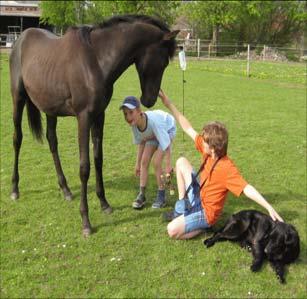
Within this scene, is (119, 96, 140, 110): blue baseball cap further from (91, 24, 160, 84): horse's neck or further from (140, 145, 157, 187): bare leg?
(140, 145, 157, 187): bare leg

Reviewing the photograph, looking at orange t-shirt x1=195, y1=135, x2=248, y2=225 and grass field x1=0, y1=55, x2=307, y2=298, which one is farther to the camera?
orange t-shirt x1=195, y1=135, x2=248, y2=225

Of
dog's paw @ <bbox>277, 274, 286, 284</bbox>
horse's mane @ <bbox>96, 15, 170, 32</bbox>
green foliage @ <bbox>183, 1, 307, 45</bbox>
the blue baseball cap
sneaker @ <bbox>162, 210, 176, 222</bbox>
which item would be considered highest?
green foliage @ <bbox>183, 1, 307, 45</bbox>

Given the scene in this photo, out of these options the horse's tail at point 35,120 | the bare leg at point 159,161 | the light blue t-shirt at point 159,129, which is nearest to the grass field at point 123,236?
the bare leg at point 159,161

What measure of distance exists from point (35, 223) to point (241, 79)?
17.5m

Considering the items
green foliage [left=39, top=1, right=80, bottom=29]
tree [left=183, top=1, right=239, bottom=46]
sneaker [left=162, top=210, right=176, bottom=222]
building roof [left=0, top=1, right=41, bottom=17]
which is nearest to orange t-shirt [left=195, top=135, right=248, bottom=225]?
sneaker [left=162, top=210, right=176, bottom=222]

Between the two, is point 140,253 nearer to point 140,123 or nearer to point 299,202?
point 140,123

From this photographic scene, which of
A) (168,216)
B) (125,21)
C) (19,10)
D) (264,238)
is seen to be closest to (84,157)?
(168,216)

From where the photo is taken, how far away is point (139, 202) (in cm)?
532

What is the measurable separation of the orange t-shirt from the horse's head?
29.5 inches

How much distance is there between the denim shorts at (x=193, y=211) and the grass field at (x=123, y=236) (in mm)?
164

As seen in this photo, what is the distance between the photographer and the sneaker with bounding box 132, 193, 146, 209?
5.29 meters

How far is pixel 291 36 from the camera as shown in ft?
168

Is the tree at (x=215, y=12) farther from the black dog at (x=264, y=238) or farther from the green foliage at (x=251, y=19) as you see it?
the black dog at (x=264, y=238)

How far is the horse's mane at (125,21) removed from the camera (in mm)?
4395
